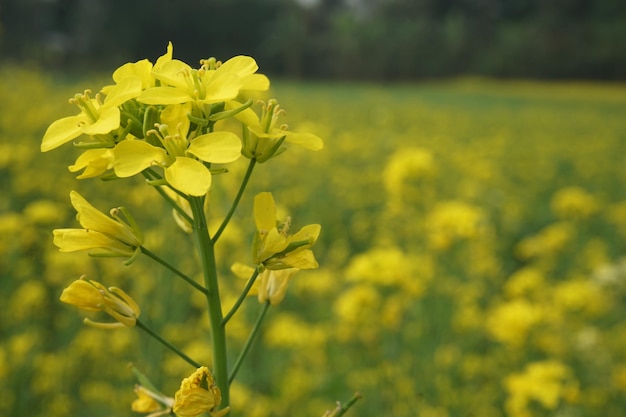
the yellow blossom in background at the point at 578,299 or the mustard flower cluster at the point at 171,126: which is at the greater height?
the mustard flower cluster at the point at 171,126

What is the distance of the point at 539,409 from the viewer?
2.14 meters

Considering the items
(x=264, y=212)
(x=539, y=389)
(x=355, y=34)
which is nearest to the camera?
(x=264, y=212)

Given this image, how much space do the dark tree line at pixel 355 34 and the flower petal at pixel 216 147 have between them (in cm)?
1920

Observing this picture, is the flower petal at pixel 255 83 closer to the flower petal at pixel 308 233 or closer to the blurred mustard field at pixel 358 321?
the flower petal at pixel 308 233

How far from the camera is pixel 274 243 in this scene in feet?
2.63

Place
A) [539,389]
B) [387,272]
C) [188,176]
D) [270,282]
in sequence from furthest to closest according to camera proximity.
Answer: [387,272] → [539,389] → [270,282] → [188,176]

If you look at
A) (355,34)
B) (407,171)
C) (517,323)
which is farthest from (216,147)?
(355,34)

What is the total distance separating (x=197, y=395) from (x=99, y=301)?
209mm

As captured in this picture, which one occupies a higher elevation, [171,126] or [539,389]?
[171,126]

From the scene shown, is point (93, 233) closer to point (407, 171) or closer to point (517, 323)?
point (517, 323)

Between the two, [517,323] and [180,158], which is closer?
[180,158]

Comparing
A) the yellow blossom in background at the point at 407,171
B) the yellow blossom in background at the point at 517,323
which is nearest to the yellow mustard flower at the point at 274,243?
the yellow blossom in background at the point at 517,323

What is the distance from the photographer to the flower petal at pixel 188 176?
685 mm

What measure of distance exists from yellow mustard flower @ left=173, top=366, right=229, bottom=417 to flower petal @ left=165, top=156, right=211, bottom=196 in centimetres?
22
